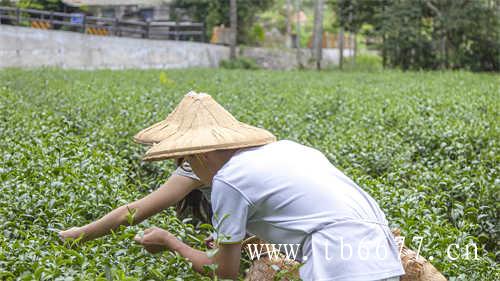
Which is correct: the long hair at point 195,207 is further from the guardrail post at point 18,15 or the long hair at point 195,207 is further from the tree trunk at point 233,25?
the tree trunk at point 233,25

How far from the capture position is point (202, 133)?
3.52m

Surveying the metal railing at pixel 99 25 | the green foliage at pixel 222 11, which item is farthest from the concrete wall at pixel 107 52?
the green foliage at pixel 222 11

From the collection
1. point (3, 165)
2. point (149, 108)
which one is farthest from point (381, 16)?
point (3, 165)

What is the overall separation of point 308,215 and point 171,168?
414 centimetres

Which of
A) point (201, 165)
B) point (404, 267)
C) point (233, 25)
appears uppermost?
point (233, 25)

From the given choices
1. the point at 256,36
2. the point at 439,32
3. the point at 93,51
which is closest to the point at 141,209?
the point at 93,51

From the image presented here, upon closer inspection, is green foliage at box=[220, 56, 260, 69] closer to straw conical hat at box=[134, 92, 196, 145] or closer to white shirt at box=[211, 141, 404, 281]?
straw conical hat at box=[134, 92, 196, 145]

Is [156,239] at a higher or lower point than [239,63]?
higher

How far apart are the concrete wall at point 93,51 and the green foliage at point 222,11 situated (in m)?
2.50

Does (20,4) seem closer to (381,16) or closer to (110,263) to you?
(381,16)

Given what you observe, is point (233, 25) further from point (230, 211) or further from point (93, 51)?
point (230, 211)

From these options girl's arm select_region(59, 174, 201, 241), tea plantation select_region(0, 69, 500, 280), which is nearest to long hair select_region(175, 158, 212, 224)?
tea plantation select_region(0, 69, 500, 280)

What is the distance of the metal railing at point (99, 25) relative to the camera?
29.5 metres

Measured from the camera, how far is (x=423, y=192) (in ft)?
20.0
